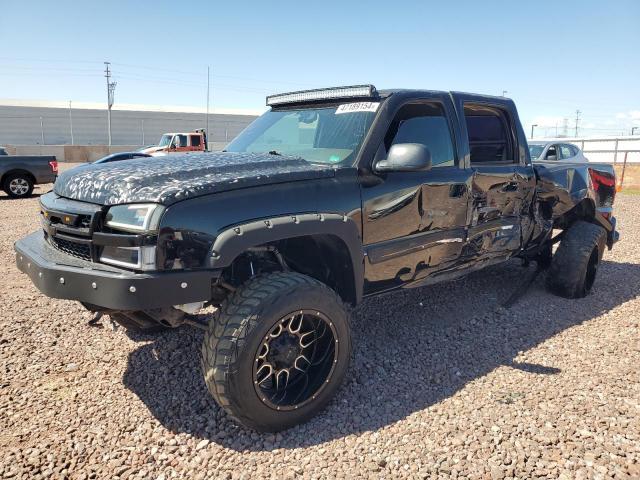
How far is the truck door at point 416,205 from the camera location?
310 cm

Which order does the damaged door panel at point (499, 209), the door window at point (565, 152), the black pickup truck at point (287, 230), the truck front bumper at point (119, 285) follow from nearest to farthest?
the truck front bumper at point (119, 285), the black pickup truck at point (287, 230), the damaged door panel at point (499, 209), the door window at point (565, 152)

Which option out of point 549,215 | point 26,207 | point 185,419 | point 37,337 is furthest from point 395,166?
point 26,207

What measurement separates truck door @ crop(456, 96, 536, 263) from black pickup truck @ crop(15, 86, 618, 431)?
19 millimetres

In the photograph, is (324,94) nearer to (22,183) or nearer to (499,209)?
(499,209)

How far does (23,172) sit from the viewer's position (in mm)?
13578

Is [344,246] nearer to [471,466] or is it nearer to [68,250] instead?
[471,466]

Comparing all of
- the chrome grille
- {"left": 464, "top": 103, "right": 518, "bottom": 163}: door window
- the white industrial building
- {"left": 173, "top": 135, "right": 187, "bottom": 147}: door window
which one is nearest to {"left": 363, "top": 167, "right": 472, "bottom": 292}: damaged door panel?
{"left": 464, "top": 103, "right": 518, "bottom": 163}: door window

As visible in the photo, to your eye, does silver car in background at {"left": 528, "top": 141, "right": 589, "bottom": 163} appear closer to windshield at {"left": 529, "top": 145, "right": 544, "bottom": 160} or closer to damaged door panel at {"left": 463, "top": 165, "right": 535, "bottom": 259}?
windshield at {"left": 529, "top": 145, "right": 544, "bottom": 160}

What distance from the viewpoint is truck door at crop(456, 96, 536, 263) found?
386cm

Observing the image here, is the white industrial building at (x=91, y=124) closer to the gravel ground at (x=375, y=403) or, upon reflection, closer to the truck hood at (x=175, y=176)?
the gravel ground at (x=375, y=403)

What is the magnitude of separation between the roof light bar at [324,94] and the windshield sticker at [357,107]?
0.18 feet

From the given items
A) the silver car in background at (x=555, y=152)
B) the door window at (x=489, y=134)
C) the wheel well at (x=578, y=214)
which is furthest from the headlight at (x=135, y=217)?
the silver car in background at (x=555, y=152)

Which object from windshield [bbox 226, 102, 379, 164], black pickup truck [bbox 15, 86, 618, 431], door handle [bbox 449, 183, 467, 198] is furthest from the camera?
door handle [bbox 449, 183, 467, 198]

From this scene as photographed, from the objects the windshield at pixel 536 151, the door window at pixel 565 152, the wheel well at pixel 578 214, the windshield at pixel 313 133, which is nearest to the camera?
the windshield at pixel 313 133
